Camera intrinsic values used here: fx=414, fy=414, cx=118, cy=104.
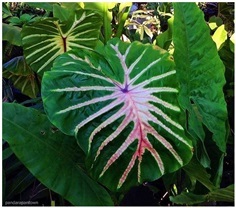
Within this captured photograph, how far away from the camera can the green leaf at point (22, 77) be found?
1514 mm

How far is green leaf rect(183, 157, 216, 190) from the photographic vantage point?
34.3 inches

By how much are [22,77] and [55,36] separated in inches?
21.6

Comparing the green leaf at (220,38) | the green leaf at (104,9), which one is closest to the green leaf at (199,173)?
the green leaf at (220,38)

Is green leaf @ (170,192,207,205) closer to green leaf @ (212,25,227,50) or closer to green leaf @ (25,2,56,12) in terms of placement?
green leaf @ (212,25,227,50)

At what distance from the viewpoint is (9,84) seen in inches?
69.9

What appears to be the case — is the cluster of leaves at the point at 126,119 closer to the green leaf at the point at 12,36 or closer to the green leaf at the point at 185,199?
the green leaf at the point at 185,199

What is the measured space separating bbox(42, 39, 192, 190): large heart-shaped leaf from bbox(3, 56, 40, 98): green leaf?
2.36 ft

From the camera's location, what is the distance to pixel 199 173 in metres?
0.88

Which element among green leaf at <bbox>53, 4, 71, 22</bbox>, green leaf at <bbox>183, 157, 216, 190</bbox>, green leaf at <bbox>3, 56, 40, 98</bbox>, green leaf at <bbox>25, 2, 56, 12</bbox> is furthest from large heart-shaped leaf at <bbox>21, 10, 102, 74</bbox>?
green leaf at <bbox>183, 157, 216, 190</bbox>

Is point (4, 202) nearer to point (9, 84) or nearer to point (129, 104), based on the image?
point (129, 104)

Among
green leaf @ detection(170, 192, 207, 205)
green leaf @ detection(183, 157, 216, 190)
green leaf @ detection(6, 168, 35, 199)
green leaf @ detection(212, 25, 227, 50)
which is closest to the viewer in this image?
green leaf @ detection(170, 192, 207, 205)

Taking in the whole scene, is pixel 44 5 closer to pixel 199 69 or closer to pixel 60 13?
pixel 60 13

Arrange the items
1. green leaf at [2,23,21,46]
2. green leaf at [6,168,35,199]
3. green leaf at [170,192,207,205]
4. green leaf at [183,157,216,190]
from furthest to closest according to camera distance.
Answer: green leaf at [2,23,21,46] < green leaf at [6,168,35,199] < green leaf at [183,157,216,190] < green leaf at [170,192,207,205]

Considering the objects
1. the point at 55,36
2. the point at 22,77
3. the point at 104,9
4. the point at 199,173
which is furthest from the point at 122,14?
the point at 199,173
